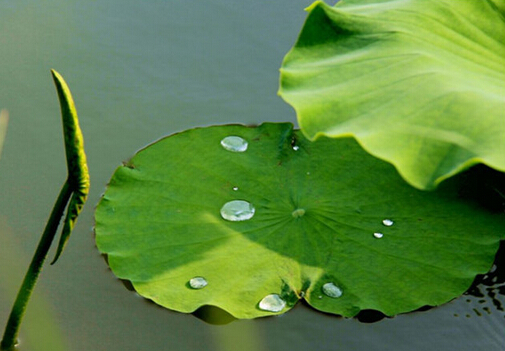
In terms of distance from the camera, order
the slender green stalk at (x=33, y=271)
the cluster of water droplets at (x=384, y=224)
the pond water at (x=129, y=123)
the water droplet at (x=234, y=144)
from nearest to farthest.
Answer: the slender green stalk at (x=33, y=271) < the pond water at (x=129, y=123) < the cluster of water droplets at (x=384, y=224) < the water droplet at (x=234, y=144)

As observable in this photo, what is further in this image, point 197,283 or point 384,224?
point 384,224

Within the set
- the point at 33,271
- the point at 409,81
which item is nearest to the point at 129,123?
the point at 33,271

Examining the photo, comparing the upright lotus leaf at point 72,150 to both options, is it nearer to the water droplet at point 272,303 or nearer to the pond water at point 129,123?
the pond water at point 129,123

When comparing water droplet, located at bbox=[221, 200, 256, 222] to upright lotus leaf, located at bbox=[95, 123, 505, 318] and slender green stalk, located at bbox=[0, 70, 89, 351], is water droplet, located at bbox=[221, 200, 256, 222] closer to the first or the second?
upright lotus leaf, located at bbox=[95, 123, 505, 318]

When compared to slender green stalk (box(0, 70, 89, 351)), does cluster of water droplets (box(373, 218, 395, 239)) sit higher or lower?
lower

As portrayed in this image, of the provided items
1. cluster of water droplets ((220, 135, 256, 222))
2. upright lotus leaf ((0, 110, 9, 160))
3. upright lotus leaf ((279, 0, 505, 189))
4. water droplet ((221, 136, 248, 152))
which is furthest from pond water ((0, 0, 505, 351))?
upright lotus leaf ((279, 0, 505, 189))

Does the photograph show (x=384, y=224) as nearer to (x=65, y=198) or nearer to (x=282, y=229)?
(x=282, y=229)

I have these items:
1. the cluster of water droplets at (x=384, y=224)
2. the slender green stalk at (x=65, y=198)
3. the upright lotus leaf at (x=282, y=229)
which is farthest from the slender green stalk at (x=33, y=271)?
the cluster of water droplets at (x=384, y=224)
